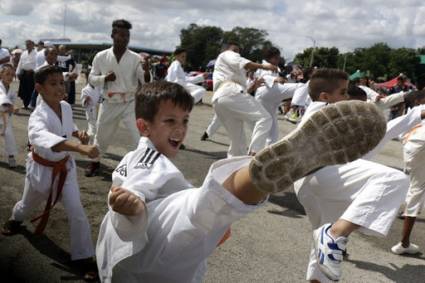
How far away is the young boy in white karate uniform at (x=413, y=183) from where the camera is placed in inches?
176

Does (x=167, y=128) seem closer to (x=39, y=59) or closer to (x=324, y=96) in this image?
(x=324, y=96)

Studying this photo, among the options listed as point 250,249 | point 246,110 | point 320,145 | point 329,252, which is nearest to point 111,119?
point 246,110

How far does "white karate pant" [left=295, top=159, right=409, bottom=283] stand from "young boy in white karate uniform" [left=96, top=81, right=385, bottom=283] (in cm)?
124

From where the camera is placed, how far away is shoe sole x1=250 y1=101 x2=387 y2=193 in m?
1.59

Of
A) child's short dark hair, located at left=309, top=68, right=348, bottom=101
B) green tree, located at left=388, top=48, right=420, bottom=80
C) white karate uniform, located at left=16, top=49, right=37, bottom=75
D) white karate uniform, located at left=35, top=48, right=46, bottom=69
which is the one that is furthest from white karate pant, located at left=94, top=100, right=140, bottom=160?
green tree, located at left=388, top=48, right=420, bottom=80

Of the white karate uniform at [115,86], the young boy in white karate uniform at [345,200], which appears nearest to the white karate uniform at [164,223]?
the young boy in white karate uniform at [345,200]

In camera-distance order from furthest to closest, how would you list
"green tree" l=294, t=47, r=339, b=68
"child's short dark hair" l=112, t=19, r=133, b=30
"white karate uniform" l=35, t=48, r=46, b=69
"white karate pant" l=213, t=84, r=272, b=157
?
"green tree" l=294, t=47, r=339, b=68 → "white karate uniform" l=35, t=48, r=46, b=69 → "white karate pant" l=213, t=84, r=272, b=157 → "child's short dark hair" l=112, t=19, r=133, b=30

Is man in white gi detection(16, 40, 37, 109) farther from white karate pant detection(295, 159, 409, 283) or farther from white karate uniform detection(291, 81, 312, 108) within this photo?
white karate pant detection(295, 159, 409, 283)

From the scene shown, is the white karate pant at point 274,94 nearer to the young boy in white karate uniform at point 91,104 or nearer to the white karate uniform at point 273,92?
the white karate uniform at point 273,92

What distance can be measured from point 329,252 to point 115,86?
4758mm

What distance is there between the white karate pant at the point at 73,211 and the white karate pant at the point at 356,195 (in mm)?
1674

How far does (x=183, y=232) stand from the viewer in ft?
6.11

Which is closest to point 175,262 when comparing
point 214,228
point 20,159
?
point 214,228

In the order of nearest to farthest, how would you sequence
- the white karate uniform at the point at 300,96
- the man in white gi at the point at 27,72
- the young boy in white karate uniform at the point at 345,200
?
the young boy in white karate uniform at the point at 345,200 < the white karate uniform at the point at 300,96 < the man in white gi at the point at 27,72
